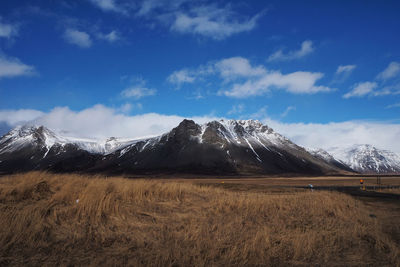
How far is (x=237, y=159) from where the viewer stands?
623 feet

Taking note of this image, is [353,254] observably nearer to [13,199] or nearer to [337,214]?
[337,214]

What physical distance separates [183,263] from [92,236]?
284cm

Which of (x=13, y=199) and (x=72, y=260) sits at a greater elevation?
(x=13, y=199)

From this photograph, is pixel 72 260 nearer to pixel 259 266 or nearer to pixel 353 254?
pixel 259 266

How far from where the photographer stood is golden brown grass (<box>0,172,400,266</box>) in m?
6.04

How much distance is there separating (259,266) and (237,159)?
611 ft

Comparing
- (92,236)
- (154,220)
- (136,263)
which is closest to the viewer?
(136,263)

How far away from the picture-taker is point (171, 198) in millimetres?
12375

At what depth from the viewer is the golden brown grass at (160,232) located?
19.8 feet

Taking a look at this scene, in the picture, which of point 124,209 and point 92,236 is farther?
point 124,209

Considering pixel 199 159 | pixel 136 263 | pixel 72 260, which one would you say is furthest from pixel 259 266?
pixel 199 159

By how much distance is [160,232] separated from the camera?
7797 mm

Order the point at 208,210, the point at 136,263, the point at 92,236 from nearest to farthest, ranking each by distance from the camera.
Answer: the point at 136,263 → the point at 92,236 → the point at 208,210

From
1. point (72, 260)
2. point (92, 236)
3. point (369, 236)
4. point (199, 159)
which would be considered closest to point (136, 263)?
point (72, 260)
